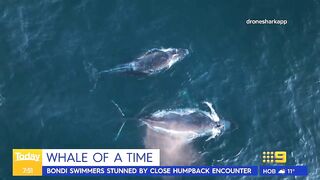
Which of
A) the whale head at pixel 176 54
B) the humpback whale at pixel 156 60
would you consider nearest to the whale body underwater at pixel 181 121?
the humpback whale at pixel 156 60

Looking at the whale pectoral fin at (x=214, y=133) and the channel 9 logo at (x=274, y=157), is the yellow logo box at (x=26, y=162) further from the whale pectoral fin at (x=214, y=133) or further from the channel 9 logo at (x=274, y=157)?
the channel 9 logo at (x=274, y=157)

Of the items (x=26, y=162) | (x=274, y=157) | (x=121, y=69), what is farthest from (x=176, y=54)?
(x=26, y=162)

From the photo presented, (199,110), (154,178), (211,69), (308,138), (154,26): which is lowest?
(154,178)

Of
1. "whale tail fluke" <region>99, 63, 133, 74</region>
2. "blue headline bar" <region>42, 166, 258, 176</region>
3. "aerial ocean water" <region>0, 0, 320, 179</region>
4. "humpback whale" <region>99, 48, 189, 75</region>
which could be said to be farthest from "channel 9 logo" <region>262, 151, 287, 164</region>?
"whale tail fluke" <region>99, 63, 133, 74</region>

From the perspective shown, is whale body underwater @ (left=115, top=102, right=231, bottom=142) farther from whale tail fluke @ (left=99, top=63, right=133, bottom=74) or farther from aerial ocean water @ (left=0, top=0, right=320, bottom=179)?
whale tail fluke @ (left=99, top=63, right=133, bottom=74)

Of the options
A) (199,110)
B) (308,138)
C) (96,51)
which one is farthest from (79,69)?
(308,138)

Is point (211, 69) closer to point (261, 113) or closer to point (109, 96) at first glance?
point (261, 113)
